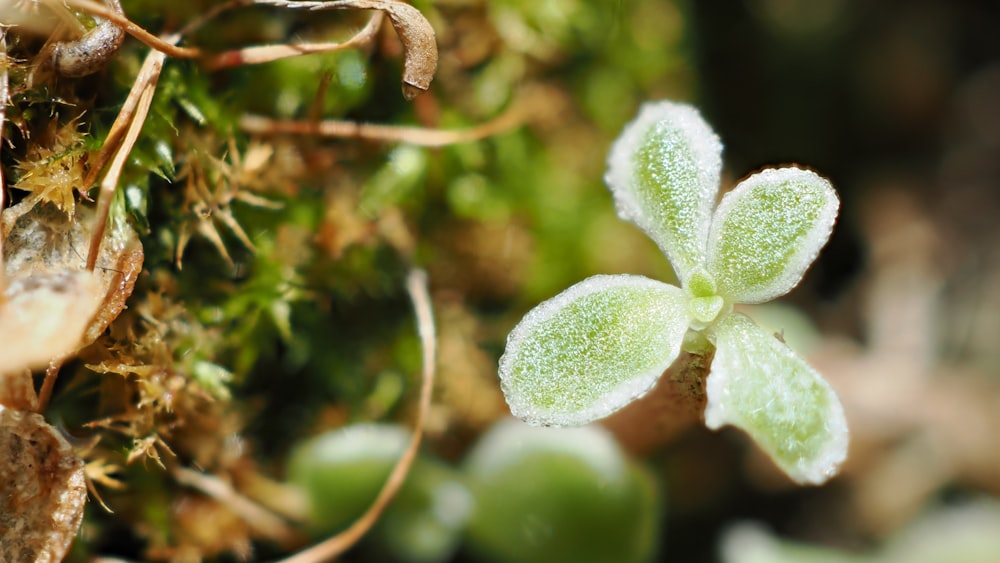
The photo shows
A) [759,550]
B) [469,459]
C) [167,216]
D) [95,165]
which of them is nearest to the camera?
[95,165]

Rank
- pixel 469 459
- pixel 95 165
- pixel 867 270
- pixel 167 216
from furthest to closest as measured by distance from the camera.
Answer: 1. pixel 867 270
2. pixel 469 459
3. pixel 167 216
4. pixel 95 165

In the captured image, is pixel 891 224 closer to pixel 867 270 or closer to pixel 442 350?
pixel 867 270

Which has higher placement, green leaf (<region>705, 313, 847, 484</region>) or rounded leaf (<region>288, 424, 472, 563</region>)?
green leaf (<region>705, 313, 847, 484</region>)

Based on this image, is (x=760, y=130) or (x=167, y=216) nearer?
(x=167, y=216)

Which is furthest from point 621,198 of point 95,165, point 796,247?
point 95,165

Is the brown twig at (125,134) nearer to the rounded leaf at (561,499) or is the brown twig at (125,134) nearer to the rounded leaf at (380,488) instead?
the rounded leaf at (380,488)

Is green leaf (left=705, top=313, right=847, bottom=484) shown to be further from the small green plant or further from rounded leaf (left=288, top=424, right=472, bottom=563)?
rounded leaf (left=288, top=424, right=472, bottom=563)

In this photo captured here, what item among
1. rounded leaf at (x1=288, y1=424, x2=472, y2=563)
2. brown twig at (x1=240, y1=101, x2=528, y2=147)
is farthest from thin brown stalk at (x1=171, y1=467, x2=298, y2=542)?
brown twig at (x1=240, y1=101, x2=528, y2=147)
